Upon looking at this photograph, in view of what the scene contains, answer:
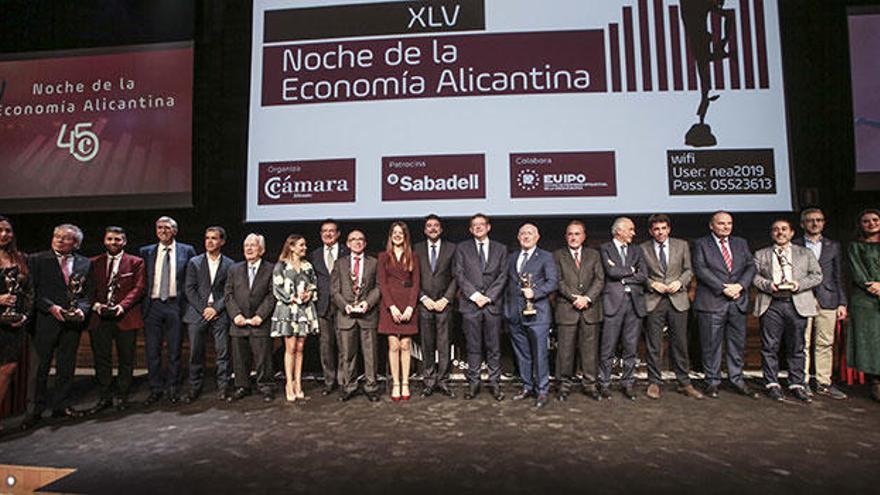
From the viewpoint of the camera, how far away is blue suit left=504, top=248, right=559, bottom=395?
3.43 metres

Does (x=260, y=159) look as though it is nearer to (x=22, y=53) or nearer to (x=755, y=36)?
(x=22, y=53)

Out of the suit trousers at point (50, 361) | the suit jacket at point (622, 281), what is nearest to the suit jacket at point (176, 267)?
the suit trousers at point (50, 361)

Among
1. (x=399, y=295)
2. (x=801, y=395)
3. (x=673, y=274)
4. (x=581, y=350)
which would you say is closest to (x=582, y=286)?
(x=581, y=350)

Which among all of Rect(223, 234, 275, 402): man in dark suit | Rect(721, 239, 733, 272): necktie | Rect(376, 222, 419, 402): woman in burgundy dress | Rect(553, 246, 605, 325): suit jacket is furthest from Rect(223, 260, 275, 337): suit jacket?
Rect(721, 239, 733, 272): necktie

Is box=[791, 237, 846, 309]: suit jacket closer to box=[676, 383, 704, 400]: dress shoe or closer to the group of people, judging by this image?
the group of people

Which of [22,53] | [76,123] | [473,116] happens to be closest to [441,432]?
[473,116]

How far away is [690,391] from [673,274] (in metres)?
0.87

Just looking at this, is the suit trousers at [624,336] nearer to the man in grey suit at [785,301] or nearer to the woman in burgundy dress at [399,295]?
the man in grey suit at [785,301]

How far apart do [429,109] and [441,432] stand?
2857mm

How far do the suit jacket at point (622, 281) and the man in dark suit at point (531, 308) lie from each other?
39cm

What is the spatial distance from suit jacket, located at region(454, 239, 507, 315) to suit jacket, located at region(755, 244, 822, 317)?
1.89 metres

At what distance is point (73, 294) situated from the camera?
126 inches

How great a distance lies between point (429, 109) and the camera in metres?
4.40

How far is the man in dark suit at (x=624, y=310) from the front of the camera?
3.48 metres
